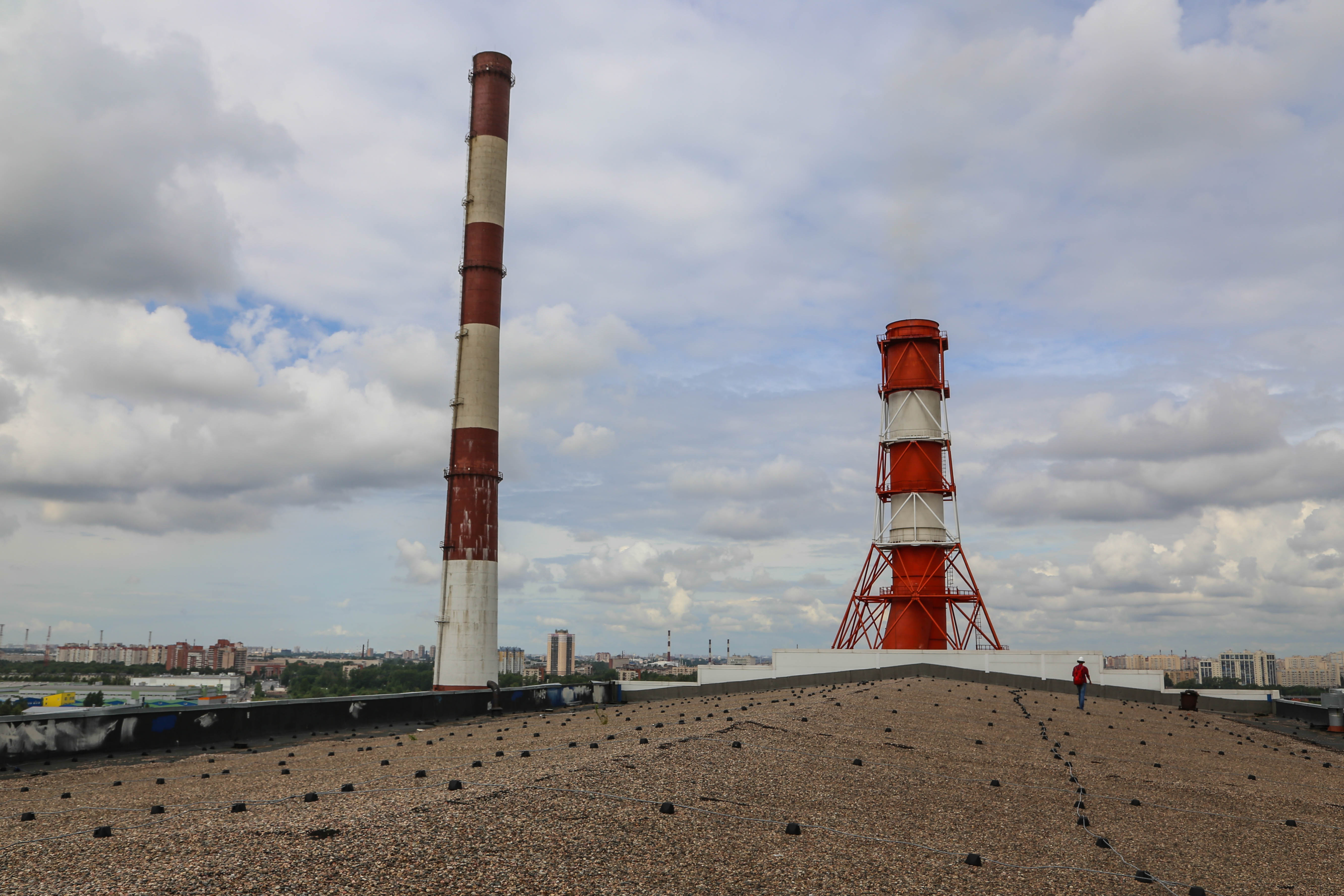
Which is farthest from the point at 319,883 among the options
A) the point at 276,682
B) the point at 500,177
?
the point at 276,682

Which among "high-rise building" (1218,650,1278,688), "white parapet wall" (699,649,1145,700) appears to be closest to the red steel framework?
"white parapet wall" (699,649,1145,700)

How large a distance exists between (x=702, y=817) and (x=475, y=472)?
26717 millimetres

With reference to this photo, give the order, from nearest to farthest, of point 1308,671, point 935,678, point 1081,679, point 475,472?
point 1081,679 → point 935,678 → point 475,472 → point 1308,671

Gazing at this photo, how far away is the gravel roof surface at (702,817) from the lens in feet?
23.0

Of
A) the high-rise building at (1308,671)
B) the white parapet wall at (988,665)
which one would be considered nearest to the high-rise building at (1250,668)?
the high-rise building at (1308,671)

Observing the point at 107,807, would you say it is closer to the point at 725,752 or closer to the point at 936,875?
the point at 725,752

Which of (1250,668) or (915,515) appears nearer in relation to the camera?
(915,515)

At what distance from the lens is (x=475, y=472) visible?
34.1 meters

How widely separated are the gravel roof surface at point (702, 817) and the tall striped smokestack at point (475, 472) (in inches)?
650

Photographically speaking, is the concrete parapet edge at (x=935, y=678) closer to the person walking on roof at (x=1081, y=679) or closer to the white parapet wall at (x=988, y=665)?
the white parapet wall at (x=988, y=665)

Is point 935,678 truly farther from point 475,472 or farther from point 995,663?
point 475,472

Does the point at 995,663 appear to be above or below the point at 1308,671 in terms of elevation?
above

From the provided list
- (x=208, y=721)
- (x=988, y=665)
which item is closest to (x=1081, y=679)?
(x=988, y=665)

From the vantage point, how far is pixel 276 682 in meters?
183
